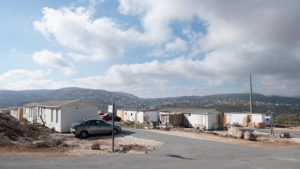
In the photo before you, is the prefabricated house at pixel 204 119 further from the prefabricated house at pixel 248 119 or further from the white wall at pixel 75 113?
the white wall at pixel 75 113

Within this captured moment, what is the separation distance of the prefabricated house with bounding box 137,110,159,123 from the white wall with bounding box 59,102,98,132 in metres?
15.1

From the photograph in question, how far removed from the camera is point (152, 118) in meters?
37.7

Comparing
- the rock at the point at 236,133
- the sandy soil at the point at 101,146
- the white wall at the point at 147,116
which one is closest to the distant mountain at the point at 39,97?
the white wall at the point at 147,116

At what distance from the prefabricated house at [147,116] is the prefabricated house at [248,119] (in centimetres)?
1321

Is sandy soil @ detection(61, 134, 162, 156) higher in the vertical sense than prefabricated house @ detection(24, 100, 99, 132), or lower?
lower

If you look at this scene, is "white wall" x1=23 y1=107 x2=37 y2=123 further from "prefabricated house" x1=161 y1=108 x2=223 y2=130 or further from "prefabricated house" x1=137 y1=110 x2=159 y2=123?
"prefabricated house" x1=161 y1=108 x2=223 y2=130

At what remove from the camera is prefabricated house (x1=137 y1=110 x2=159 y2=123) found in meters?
37.1

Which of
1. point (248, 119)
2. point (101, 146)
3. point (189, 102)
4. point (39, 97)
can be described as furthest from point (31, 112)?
point (189, 102)

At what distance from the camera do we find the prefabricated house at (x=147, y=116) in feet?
122

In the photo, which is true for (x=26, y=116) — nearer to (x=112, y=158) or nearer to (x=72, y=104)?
(x=72, y=104)

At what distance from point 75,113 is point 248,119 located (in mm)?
27842

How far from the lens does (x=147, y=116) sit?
37.2 m

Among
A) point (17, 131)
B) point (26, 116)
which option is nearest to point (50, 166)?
point (17, 131)

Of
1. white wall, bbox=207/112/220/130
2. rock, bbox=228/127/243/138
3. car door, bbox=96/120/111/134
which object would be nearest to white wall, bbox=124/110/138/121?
white wall, bbox=207/112/220/130
